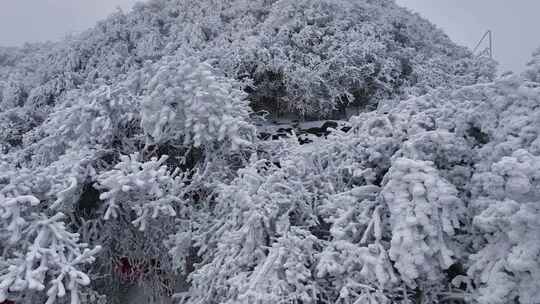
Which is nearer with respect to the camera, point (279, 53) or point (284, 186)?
point (284, 186)

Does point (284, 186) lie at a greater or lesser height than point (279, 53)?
lesser

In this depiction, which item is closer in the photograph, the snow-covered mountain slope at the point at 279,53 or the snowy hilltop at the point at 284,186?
the snowy hilltop at the point at 284,186

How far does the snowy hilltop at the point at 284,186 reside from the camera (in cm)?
241

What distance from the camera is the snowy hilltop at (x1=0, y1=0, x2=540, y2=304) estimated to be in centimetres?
241

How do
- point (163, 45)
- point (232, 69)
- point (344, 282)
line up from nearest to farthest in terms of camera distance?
1. point (344, 282)
2. point (232, 69)
3. point (163, 45)

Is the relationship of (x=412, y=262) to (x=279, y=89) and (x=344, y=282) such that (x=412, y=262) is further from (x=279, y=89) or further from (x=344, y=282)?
(x=279, y=89)

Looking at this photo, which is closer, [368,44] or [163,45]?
[368,44]

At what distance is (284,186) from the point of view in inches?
122

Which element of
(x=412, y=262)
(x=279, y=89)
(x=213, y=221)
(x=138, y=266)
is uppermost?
(x=279, y=89)

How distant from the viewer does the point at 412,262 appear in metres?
2.34

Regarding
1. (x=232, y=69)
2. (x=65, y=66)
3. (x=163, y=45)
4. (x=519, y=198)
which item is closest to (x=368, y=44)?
(x=232, y=69)

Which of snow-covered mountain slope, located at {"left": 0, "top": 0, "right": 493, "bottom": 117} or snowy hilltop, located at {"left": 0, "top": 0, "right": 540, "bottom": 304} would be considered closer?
snowy hilltop, located at {"left": 0, "top": 0, "right": 540, "bottom": 304}

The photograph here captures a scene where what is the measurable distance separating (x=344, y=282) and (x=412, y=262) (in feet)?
1.48

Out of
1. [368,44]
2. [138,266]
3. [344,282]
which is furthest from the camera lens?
[368,44]
